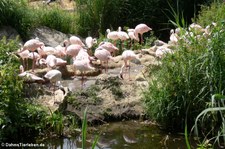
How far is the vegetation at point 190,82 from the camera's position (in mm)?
4816

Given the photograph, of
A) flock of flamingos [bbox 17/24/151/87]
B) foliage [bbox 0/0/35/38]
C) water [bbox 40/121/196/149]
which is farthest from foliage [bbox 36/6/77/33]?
water [bbox 40/121/196/149]

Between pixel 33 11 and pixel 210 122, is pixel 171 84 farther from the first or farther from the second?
pixel 33 11

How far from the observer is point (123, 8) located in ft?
39.7

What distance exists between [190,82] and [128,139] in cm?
97

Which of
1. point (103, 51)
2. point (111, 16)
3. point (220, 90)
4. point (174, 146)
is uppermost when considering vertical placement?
point (111, 16)

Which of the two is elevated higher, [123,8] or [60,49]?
[123,8]

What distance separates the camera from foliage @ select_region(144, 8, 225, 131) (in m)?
4.82

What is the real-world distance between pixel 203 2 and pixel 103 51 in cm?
611

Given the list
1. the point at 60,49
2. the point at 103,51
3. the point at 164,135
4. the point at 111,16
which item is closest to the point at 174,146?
the point at 164,135

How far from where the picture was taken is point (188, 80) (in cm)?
497

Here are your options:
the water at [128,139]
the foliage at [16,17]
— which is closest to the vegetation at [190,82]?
the water at [128,139]

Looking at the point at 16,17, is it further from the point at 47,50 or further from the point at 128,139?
the point at 128,139

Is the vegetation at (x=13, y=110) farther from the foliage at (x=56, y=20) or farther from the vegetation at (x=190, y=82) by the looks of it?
the foliage at (x=56, y=20)

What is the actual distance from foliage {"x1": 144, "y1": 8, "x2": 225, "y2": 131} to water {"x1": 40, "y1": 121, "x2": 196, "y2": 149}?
0.20 metres
